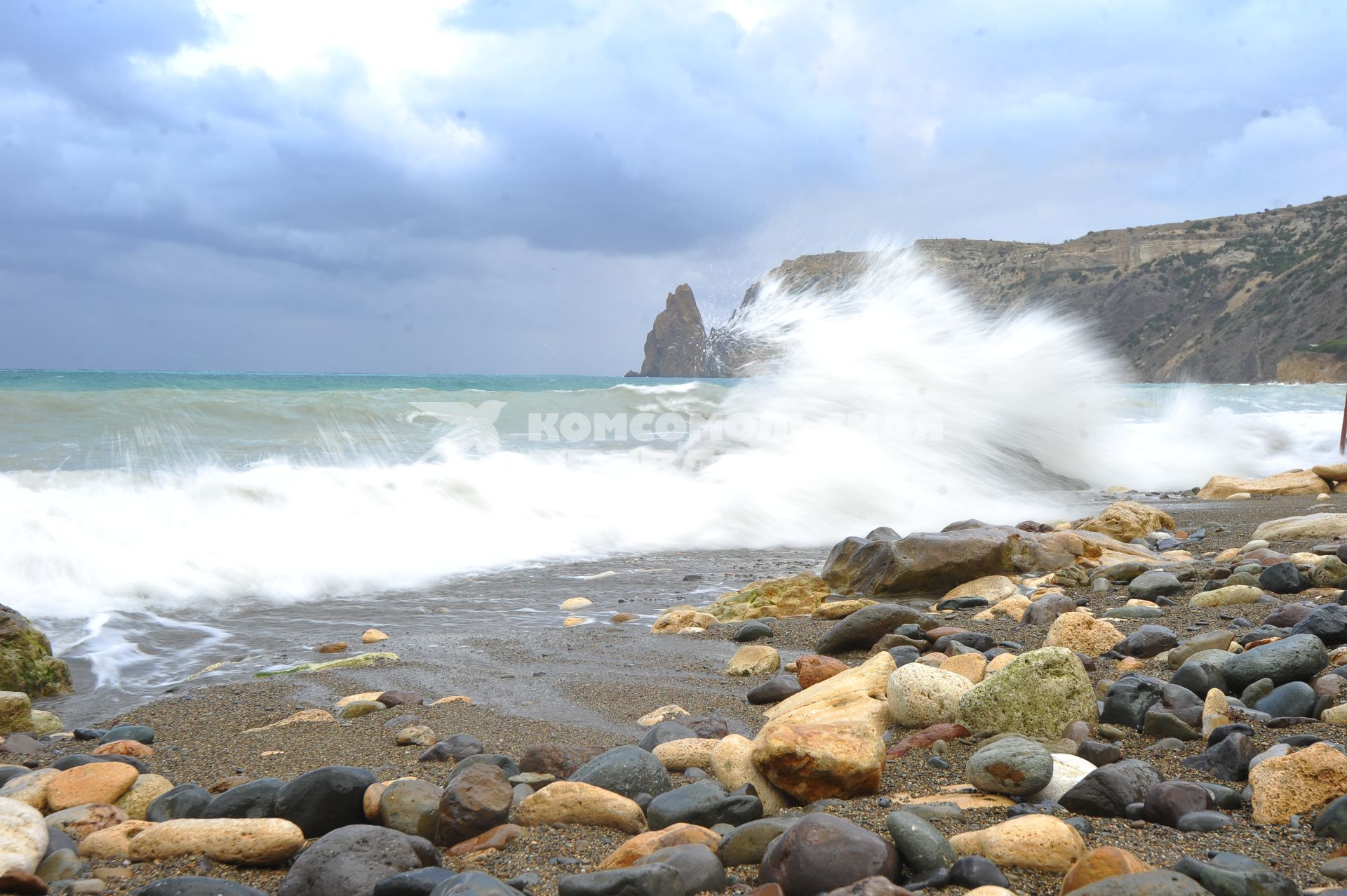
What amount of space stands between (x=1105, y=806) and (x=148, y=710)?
3385 mm

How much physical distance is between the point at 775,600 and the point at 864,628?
1040mm

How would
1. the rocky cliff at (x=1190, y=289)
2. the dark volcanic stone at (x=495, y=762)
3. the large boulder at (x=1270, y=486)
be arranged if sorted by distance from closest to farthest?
the dark volcanic stone at (x=495, y=762), the large boulder at (x=1270, y=486), the rocky cliff at (x=1190, y=289)

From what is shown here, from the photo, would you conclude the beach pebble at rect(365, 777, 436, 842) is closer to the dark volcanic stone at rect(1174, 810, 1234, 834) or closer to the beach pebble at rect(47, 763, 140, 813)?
the beach pebble at rect(47, 763, 140, 813)

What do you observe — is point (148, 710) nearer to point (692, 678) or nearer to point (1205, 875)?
point (692, 678)

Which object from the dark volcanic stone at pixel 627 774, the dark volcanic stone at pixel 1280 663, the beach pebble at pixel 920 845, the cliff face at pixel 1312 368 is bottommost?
the dark volcanic stone at pixel 627 774

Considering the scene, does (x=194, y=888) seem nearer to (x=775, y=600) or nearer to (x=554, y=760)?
(x=554, y=760)

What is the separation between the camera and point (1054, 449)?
472 inches

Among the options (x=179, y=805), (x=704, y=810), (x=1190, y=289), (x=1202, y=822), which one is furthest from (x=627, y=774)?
(x=1190, y=289)

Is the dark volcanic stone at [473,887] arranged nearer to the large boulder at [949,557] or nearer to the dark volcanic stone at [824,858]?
the dark volcanic stone at [824,858]

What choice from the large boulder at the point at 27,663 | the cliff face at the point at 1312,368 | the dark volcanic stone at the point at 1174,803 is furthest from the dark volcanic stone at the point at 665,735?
the cliff face at the point at 1312,368

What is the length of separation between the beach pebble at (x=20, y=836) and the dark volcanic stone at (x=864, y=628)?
2.98m

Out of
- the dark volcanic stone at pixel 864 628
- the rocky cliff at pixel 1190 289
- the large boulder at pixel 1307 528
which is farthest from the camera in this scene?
the rocky cliff at pixel 1190 289

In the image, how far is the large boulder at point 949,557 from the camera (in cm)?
545

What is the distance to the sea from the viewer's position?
5.77 m
